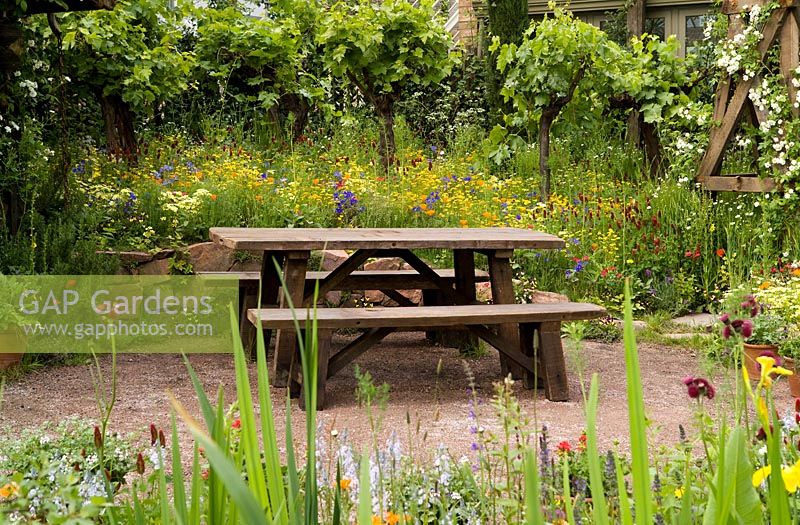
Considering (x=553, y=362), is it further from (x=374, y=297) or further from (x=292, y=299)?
(x=374, y=297)

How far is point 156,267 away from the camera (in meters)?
6.21

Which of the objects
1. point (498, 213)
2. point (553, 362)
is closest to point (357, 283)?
point (553, 362)

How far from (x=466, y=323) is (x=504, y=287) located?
549 millimetres

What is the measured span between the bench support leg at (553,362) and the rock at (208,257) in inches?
103

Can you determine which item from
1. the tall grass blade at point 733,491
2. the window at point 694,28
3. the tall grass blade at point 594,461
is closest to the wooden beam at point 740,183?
the tall grass blade at point 733,491

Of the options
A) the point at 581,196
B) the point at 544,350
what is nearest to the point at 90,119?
the point at 581,196

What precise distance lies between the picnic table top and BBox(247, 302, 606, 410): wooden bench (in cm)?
30

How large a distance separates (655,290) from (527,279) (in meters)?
0.91

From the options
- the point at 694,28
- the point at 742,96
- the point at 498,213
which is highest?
the point at 694,28

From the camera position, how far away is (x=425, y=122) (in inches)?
485

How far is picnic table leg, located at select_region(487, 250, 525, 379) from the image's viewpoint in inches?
188

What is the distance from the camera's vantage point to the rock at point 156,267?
6.20m

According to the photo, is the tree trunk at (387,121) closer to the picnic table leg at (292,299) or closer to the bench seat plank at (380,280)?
the bench seat plank at (380,280)

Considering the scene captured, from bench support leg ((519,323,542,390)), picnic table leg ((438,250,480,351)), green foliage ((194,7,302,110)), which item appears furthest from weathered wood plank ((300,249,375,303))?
green foliage ((194,7,302,110))
